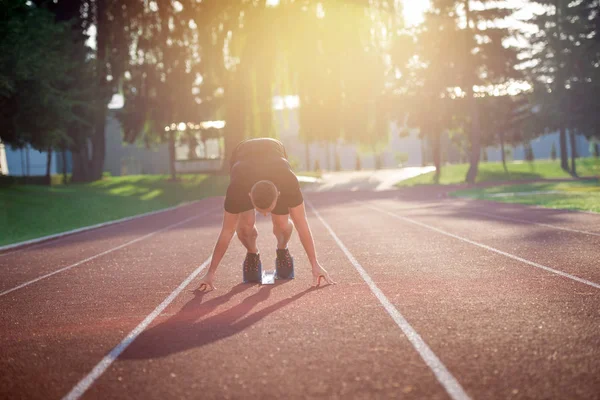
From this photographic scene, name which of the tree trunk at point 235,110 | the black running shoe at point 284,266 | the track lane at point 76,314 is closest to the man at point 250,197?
the black running shoe at point 284,266

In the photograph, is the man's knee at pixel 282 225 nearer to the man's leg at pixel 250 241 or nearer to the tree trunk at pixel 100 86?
the man's leg at pixel 250 241

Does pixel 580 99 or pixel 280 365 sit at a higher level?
pixel 580 99

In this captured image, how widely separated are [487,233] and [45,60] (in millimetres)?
18632

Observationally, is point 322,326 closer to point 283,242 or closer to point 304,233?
point 304,233

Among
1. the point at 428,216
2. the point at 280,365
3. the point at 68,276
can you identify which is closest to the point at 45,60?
the point at 428,216

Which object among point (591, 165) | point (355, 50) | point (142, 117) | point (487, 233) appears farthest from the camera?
point (591, 165)

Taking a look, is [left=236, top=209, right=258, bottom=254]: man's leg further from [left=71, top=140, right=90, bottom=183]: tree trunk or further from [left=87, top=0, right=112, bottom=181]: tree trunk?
[left=71, top=140, right=90, bottom=183]: tree trunk

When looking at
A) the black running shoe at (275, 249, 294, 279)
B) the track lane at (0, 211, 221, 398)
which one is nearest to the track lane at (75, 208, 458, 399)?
the track lane at (0, 211, 221, 398)

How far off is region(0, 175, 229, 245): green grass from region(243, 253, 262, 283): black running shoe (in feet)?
32.5

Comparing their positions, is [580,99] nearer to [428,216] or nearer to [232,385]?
[428,216]

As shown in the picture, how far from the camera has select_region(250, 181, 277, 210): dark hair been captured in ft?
22.5

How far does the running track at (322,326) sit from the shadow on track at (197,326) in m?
0.02

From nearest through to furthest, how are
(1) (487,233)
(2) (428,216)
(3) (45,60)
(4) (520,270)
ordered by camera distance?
(4) (520,270), (1) (487,233), (2) (428,216), (3) (45,60)

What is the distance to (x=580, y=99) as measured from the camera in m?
45.0
